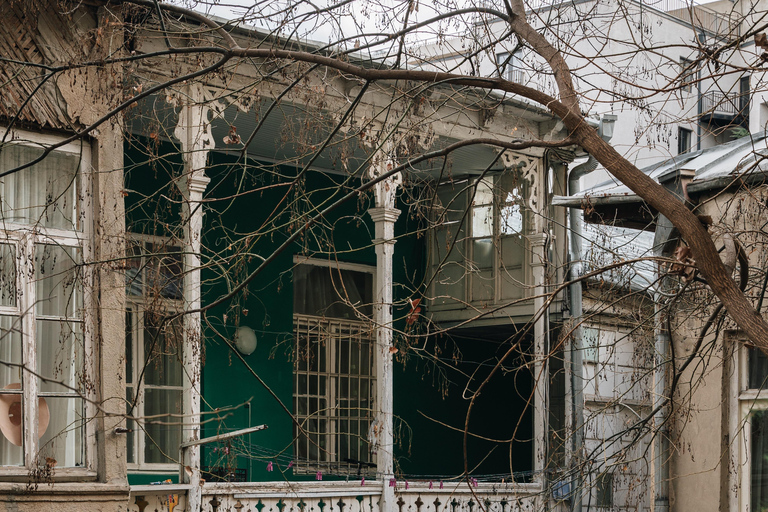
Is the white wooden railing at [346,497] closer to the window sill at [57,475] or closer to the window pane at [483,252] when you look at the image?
the window sill at [57,475]

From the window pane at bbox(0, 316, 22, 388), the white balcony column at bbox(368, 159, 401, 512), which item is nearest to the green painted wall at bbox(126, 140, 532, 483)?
the white balcony column at bbox(368, 159, 401, 512)

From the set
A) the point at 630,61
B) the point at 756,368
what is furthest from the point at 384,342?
the point at 630,61

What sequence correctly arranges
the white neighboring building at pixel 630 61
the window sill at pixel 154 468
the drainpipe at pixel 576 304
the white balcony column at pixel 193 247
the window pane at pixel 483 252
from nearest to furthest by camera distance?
the white neighboring building at pixel 630 61, the white balcony column at pixel 193 247, the window sill at pixel 154 468, the drainpipe at pixel 576 304, the window pane at pixel 483 252

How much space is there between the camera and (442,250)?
13352 millimetres

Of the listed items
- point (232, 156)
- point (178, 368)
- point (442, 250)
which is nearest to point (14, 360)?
point (178, 368)

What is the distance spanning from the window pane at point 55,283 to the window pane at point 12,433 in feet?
1.93

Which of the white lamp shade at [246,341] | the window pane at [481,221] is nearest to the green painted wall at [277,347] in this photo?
the white lamp shade at [246,341]

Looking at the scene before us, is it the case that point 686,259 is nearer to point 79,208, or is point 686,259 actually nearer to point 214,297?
point 79,208

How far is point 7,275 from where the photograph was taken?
6957 millimetres

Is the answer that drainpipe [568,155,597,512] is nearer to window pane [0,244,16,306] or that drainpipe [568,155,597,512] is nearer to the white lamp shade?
the white lamp shade

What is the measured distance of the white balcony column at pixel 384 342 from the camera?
387 inches

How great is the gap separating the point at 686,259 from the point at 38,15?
15.2 ft

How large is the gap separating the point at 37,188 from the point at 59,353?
1133mm

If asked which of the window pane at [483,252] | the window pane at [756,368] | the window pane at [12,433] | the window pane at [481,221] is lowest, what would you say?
the window pane at [12,433]
